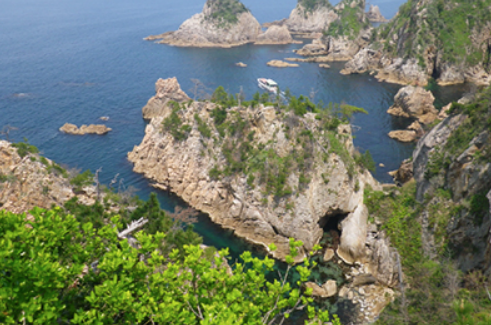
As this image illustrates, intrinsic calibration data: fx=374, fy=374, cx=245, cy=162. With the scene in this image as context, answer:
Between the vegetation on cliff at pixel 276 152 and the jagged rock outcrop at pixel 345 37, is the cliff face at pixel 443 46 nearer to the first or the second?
the jagged rock outcrop at pixel 345 37

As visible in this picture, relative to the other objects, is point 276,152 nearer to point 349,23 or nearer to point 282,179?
point 282,179

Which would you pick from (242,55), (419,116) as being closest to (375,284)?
(419,116)

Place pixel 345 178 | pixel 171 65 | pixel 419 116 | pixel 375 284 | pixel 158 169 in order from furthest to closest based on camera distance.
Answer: pixel 171 65 < pixel 419 116 < pixel 158 169 < pixel 345 178 < pixel 375 284

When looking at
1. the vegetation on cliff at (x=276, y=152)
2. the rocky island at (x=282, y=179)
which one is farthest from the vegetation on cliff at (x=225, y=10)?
the vegetation on cliff at (x=276, y=152)

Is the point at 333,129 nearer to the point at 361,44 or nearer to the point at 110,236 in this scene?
the point at 110,236

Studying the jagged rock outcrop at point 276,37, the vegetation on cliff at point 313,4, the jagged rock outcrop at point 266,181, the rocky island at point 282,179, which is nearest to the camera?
the rocky island at point 282,179
